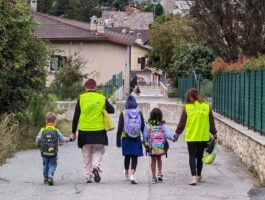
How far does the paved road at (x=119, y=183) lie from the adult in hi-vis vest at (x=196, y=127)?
0.46 metres

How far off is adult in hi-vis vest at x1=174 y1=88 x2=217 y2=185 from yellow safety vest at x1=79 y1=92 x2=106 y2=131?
1543mm

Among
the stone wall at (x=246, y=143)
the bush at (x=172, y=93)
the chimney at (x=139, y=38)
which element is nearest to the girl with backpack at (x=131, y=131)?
the stone wall at (x=246, y=143)

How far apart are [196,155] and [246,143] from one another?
3.20m

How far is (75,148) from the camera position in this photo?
67.9ft

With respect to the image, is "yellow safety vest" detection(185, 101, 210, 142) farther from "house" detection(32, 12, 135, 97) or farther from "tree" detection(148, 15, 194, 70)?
"tree" detection(148, 15, 194, 70)

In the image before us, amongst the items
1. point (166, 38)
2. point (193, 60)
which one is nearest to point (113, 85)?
point (193, 60)

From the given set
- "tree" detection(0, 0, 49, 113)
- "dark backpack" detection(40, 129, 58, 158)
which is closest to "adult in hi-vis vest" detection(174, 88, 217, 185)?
"dark backpack" detection(40, 129, 58, 158)

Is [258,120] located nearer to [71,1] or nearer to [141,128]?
[141,128]

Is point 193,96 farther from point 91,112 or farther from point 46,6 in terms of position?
point 46,6

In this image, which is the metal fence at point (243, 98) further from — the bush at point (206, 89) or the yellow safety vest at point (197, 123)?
the bush at point (206, 89)

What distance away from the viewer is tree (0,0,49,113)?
21062 mm

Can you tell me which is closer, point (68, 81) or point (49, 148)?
point (49, 148)

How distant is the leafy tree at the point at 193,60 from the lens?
58469 mm

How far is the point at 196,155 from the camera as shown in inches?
534
